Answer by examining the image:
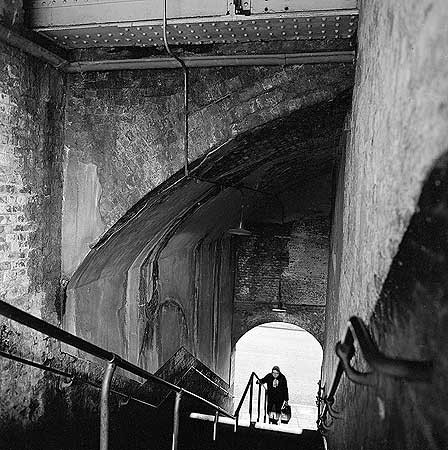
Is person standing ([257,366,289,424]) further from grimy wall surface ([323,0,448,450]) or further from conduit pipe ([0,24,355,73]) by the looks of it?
grimy wall surface ([323,0,448,450])

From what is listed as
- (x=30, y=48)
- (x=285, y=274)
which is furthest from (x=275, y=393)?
(x=30, y=48)

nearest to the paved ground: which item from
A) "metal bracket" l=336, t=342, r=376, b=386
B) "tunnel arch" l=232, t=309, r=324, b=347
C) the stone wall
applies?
"tunnel arch" l=232, t=309, r=324, b=347

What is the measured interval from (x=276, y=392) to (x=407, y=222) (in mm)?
7143

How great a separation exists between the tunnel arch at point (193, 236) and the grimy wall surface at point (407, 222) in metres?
2.17

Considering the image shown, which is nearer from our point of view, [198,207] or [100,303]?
[100,303]

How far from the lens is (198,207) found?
18.6 feet

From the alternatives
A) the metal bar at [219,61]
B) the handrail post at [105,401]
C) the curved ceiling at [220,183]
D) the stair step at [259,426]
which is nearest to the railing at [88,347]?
the handrail post at [105,401]

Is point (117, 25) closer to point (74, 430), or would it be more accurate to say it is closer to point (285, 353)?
point (74, 430)

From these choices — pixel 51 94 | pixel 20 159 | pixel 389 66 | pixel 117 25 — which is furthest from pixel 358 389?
pixel 51 94

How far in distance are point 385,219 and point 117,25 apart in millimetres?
2485

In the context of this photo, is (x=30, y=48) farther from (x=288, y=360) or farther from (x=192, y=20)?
(x=288, y=360)

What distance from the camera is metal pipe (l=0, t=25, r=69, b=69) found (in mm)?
3270

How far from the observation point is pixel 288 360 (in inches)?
614

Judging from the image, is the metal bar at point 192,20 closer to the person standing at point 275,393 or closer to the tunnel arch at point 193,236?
the tunnel arch at point 193,236
